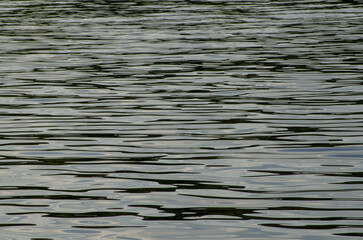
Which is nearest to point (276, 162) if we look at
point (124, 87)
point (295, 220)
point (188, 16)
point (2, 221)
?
point (295, 220)

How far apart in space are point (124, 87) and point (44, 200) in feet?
23.1

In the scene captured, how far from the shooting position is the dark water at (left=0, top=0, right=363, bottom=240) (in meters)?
7.63

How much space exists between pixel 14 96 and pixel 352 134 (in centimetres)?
584

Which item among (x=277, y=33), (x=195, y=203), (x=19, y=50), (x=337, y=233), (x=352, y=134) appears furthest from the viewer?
(x=277, y=33)

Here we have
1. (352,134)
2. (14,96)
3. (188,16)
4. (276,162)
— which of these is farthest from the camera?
(188,16)

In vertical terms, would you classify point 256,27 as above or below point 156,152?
below

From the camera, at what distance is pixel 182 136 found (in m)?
11.0

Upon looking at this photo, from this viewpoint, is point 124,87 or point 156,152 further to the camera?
point 124,87

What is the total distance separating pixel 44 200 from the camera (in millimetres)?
8227

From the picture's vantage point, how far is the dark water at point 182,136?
763 centimetres

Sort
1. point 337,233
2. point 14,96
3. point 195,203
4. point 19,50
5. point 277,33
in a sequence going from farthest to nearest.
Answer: point 277,33 < point 19,50 < point 14,96 < point 195,203 < point 337,233

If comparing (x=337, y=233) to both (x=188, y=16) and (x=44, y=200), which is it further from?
(x=188, y=16)

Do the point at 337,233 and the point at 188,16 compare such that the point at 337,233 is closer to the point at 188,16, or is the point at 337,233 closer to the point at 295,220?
the point at 295,220

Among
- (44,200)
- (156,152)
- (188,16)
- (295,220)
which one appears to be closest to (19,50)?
(188,16)
